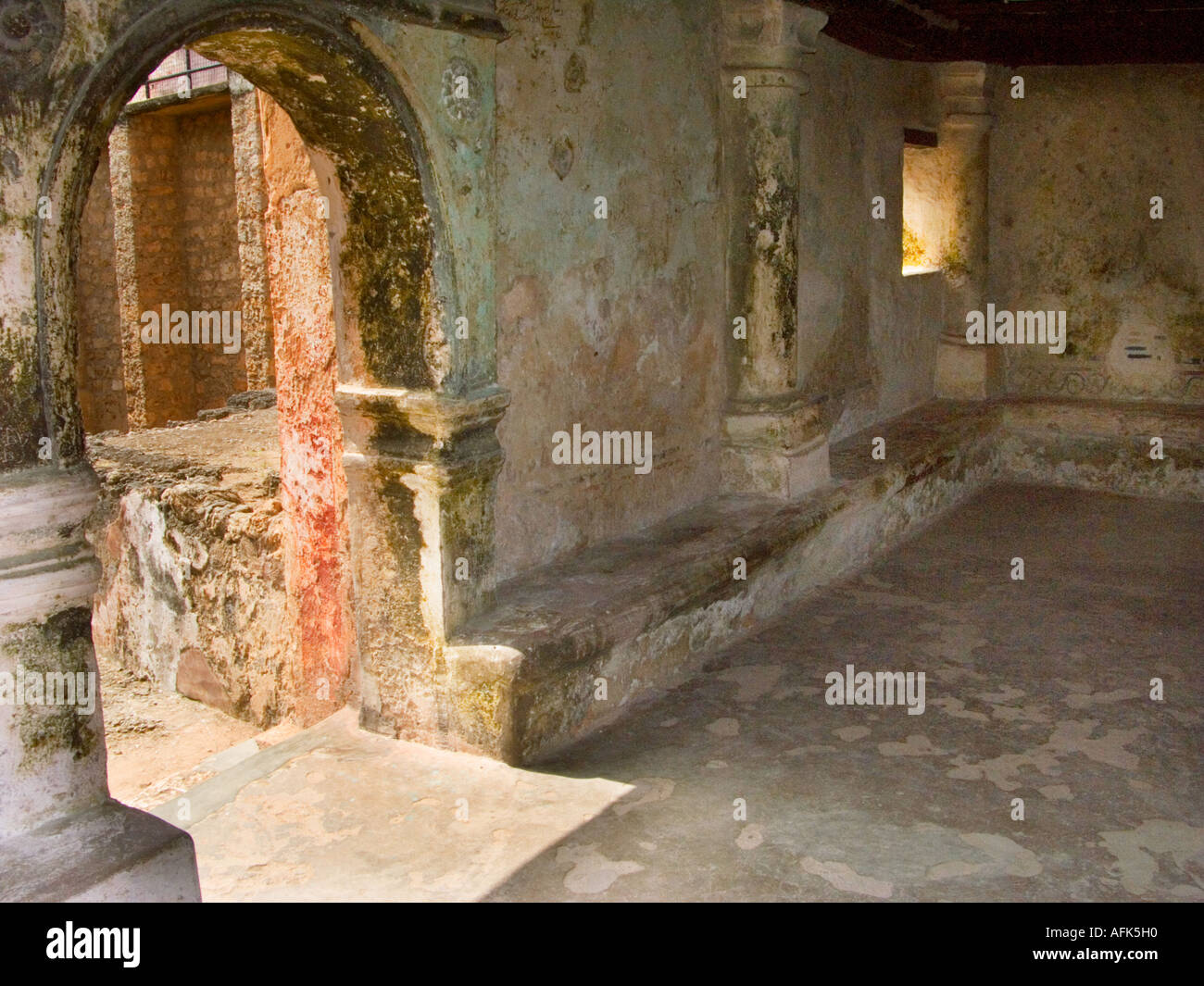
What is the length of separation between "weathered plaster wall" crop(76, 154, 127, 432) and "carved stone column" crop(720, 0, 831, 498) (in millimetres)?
9849

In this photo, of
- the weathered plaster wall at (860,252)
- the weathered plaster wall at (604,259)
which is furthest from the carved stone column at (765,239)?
the weathered plaster wall at (860,252)

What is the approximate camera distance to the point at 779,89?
5488 millimetres

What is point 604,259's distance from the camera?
4707mm

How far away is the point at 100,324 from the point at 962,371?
989 centimetres

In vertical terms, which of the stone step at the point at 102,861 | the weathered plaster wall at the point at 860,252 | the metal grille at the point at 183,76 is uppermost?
the metal grille at the point at 183,76

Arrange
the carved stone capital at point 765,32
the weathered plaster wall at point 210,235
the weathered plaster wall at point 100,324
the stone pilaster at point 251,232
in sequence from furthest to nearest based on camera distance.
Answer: the weathered plaster wall at point 100,324 < the weathered plaster wall at point 210,235 < the stone pilaster at point 251,232 < the carved stone capital at point 765,32

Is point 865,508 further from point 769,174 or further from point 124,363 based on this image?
point 124,363

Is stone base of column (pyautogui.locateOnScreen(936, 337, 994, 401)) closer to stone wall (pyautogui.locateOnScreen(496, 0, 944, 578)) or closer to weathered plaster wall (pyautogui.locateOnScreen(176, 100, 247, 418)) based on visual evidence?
stone wall (pyautogui.locateOnScreen(496, 0, 944, 578))

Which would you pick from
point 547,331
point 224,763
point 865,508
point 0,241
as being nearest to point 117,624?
point 224,763

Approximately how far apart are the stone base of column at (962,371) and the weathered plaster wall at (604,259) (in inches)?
120

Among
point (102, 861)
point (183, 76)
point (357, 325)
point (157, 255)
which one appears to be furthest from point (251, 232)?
point (102, 861)

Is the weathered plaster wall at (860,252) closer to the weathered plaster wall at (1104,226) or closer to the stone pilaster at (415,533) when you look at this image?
the weathered plaster wall at (1104,226)

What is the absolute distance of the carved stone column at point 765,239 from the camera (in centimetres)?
542
